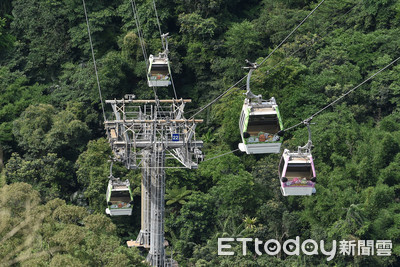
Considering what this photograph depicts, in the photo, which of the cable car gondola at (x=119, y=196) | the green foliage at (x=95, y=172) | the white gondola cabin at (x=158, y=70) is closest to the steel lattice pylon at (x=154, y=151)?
the cable car gondola at (x=119, y=196)

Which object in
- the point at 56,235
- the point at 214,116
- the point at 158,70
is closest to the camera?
the point at 56,235

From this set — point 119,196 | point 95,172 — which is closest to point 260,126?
point 119,196

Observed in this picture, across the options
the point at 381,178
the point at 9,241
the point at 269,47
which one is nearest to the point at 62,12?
the point at 269,47

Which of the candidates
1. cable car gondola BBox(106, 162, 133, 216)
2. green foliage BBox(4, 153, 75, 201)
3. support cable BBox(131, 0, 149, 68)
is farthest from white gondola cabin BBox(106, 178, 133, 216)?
support cable BBox(131, 0, 149, 68)

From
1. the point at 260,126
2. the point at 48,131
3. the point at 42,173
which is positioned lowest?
the point at 260,126

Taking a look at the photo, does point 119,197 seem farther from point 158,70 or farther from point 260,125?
point 260,125

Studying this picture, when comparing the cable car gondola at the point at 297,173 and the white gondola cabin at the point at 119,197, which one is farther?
the white gondola cabin at the point at 119,197

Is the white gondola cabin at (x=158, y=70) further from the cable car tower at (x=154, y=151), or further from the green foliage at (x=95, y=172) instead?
the green foliage at (x=95, y=172)

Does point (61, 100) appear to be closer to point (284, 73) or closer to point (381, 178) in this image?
point (284, 73)

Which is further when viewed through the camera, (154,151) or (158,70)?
(158,70)
